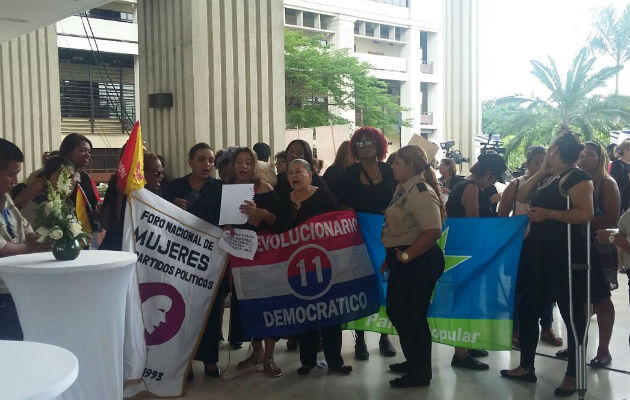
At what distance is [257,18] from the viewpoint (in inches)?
319

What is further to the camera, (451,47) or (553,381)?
(451,47)

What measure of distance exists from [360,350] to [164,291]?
1.71 m

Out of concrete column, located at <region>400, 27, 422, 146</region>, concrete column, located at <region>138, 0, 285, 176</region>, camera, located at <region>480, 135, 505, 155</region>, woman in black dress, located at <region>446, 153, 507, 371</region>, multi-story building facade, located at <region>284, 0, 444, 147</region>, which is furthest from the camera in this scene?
concrete column, located at <region>400, 27, 422, 146</region>

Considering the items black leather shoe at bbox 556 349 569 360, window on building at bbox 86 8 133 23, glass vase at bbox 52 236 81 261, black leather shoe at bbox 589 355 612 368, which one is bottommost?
black leather shoe at bbox 556 349 569 360

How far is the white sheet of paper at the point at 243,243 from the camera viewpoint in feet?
14.8

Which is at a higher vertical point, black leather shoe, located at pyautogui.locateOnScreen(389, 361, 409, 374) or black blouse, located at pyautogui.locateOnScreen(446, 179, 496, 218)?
black blouse, located at pyautogui.locateOnScreen(446, 179, 496, 218)

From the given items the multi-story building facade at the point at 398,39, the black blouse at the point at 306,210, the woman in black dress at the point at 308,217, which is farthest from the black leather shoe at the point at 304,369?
the multi-story building facade at the point at 398,39

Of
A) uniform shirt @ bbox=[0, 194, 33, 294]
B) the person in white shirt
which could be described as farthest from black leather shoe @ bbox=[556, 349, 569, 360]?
uniform shirt @ bbox=[0, 194, 33, 294]

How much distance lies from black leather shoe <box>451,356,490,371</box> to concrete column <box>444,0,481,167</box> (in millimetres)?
14236

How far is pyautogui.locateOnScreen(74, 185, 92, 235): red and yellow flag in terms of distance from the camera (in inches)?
183

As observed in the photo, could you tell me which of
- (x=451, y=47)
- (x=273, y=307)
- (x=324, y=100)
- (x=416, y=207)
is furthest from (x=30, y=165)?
(x=324, y=100)

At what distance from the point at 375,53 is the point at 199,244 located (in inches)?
1515

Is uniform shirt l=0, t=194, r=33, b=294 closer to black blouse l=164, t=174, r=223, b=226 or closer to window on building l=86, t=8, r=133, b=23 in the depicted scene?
black blouse l=164, t=174, r=223, b=226

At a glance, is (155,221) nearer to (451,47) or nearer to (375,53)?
(451,47)
